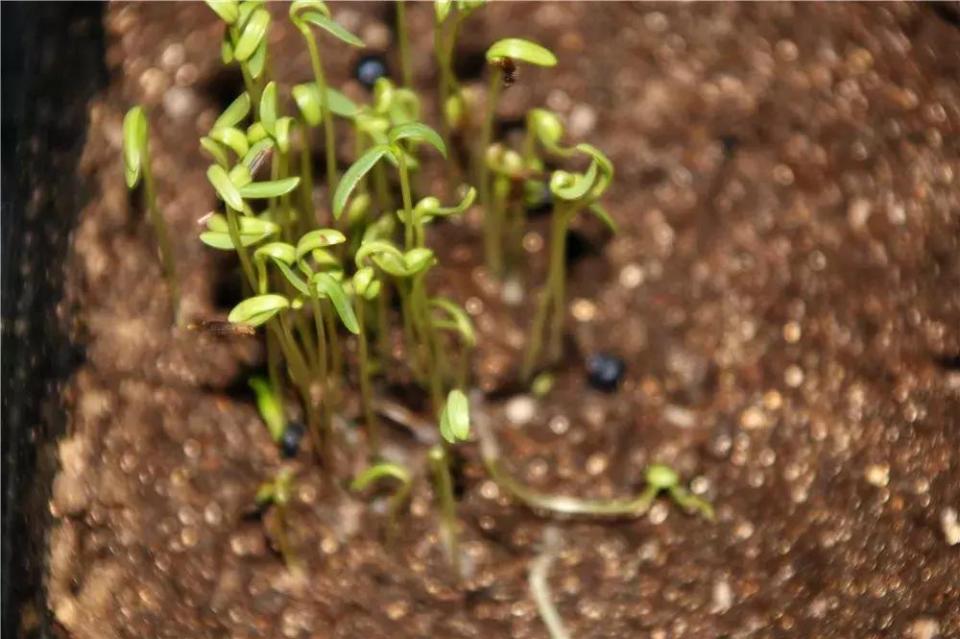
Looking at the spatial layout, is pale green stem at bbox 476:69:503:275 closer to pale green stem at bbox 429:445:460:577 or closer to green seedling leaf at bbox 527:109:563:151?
green seedling leaf at bbox 527:109:563:151

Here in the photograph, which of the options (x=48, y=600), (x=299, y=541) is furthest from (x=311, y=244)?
(x=48, y=600)

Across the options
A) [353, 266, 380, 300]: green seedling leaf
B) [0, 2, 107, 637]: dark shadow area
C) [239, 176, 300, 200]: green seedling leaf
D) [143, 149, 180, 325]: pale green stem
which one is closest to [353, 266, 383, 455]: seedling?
[353, 266, 380, 300]: green seedling leaf

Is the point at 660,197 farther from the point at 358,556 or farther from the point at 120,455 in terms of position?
the point at 120,455

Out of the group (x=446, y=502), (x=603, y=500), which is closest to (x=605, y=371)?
(x=603, y=500)

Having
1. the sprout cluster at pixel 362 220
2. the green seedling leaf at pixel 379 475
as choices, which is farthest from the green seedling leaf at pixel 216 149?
the green seedling leaf at pixel 379 475

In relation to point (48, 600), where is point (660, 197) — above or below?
above

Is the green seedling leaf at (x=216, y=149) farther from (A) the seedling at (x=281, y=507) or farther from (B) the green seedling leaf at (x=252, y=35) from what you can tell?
(A) the seedling at (x=281, y=507)
